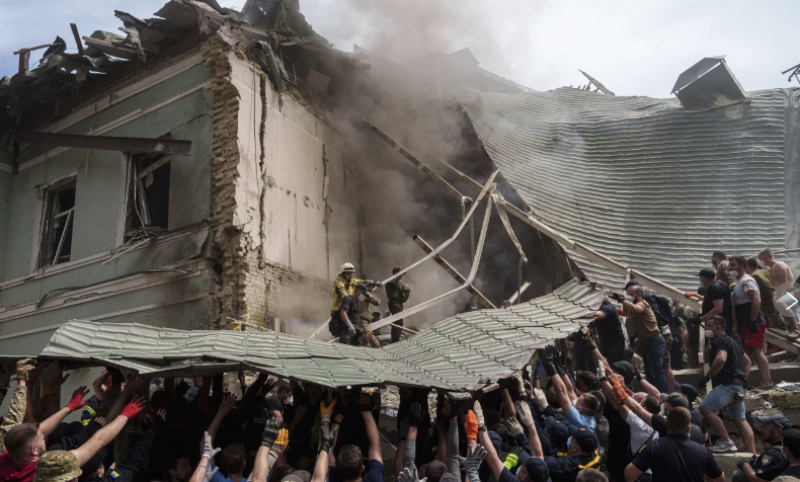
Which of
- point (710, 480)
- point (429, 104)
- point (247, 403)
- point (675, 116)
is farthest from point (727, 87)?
point (247, 403)

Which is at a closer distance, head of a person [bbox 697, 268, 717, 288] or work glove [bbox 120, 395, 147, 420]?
work glove [bbox 120, 395, 147, 420]

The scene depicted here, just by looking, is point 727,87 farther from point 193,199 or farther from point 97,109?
point 97,109

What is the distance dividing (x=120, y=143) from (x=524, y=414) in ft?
28.6

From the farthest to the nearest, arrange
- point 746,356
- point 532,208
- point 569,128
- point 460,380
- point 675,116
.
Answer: point 569,128
point 675,116
point 532,208
point 746,356
point 460,380

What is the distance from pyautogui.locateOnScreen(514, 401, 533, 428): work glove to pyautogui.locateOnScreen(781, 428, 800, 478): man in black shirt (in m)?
1.77

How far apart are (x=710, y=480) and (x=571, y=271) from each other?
17.9ft

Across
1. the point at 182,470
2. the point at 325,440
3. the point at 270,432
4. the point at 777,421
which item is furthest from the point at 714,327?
the point at 182,470

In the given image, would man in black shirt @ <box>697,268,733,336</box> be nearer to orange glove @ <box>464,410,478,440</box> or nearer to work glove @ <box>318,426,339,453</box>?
orange glove @ <box>464,410,478,440</box>

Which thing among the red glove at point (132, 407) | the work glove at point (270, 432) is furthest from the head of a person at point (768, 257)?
the red glove at point (132, 407)

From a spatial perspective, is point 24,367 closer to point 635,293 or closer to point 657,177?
point 635,293

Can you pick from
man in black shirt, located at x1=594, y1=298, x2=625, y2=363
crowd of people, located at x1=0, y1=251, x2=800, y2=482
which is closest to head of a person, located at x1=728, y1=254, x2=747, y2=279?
crowd of people, located at x1=0, y1=251, x2=800, y2=482

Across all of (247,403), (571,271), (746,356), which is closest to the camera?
(247,403)

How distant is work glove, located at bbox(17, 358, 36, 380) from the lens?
4176mm

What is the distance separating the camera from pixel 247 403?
5.11m
